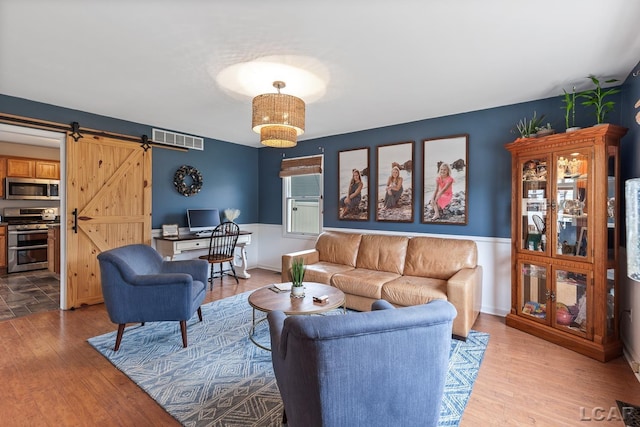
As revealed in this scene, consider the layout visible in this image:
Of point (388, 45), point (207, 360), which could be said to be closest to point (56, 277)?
point (207, 360)

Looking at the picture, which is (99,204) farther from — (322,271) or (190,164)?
(322,271)

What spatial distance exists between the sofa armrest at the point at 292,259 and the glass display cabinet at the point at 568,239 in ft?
7.72

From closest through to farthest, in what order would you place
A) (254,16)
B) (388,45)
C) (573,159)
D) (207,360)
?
1. (254,16)
2. (388,45)
3. (207,360)
4. (573,159)

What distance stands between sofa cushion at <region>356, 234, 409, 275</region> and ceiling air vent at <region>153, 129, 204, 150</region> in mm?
3029

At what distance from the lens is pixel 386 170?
14.0 feet

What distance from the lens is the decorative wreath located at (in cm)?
459

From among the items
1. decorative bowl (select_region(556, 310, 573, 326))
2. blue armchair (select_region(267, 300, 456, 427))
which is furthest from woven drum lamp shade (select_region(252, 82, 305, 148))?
decorative bowl (select_region(556, 310, 573, 326))

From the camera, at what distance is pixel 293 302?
2504 mm

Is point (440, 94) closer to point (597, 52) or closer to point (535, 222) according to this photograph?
point (597, 52)

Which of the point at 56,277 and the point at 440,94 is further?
the point at 56,277

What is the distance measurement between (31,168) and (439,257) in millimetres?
6939

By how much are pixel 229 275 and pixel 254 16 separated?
4181mm

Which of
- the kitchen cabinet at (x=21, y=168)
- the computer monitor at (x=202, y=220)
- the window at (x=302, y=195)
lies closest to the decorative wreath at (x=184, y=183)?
the computer monitor at (x=202, y=220)

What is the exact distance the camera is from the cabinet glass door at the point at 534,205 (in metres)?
2.88
